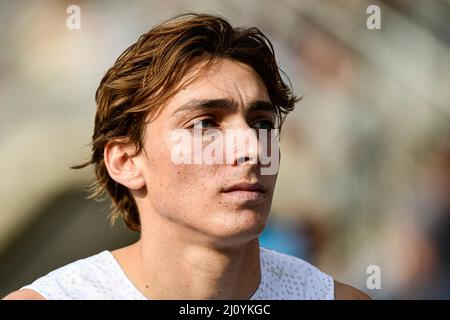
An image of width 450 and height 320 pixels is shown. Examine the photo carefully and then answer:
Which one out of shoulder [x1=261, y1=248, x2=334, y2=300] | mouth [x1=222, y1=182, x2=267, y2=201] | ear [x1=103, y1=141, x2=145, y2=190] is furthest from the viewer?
shoulder [x1=261, y1=248, x2=334, y2=300]

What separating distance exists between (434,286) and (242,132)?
218cm

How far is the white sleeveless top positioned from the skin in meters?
0.05

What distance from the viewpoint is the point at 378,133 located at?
11.7 feet

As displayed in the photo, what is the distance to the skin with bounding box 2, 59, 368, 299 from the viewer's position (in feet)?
6.43

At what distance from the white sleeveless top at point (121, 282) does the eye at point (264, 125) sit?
1.83ft

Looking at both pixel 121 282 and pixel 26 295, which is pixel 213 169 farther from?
pixel 26 295

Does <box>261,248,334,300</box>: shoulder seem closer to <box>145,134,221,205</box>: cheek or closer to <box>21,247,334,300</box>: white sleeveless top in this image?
<box>21,247,334,300</box>: white sleeveless top

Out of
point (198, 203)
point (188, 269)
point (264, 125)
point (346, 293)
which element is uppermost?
point (264, 125)

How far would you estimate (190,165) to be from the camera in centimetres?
200

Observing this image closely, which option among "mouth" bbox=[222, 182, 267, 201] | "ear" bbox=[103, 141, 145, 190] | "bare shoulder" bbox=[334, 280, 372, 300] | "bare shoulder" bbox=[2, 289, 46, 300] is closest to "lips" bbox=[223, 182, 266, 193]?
"mouth" bbox=[222, 182, 267, 201]

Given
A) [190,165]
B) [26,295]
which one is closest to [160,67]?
[190,165]

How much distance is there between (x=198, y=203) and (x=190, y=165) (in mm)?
125

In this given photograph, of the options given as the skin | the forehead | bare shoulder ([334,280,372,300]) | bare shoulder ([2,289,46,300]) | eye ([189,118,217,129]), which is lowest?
bare shoulder ([334,280,372,300])
